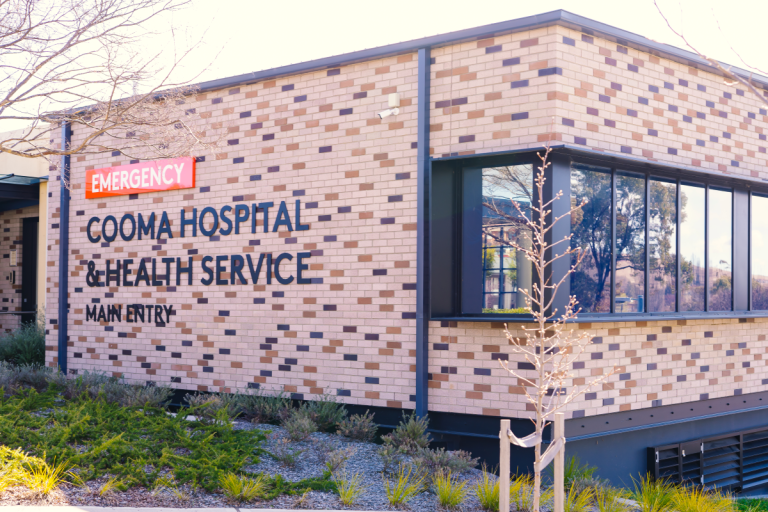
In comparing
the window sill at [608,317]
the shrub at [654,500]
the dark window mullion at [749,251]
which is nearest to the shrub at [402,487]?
the window sill at [608,317]

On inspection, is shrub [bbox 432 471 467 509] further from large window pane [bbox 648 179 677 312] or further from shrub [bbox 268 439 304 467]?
large window pane [bbox 648 179 677 312]

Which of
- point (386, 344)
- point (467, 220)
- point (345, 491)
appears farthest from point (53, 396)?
point (467, 220)

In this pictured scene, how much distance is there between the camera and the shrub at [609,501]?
6.18 m

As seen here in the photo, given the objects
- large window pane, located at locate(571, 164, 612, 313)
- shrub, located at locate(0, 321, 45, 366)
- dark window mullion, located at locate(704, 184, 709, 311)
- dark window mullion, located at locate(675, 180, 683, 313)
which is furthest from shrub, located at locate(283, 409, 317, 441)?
shrub, located at locate(0, 321, 45, 366)

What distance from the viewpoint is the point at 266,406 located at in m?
8.82

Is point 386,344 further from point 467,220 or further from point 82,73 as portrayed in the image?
point 82,73

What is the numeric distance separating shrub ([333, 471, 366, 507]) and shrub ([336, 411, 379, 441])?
4.86ft

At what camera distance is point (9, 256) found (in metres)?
17.1

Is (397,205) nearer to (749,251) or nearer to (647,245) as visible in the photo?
(647,245)

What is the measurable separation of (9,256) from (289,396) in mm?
11428

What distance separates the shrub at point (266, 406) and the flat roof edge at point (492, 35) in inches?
174

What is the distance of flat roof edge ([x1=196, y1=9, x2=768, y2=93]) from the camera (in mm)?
7793

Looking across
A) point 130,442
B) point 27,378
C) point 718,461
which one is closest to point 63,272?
point 27,378

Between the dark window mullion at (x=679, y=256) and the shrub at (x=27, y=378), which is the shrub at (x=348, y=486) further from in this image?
the shrub at (x=27, y=378)
